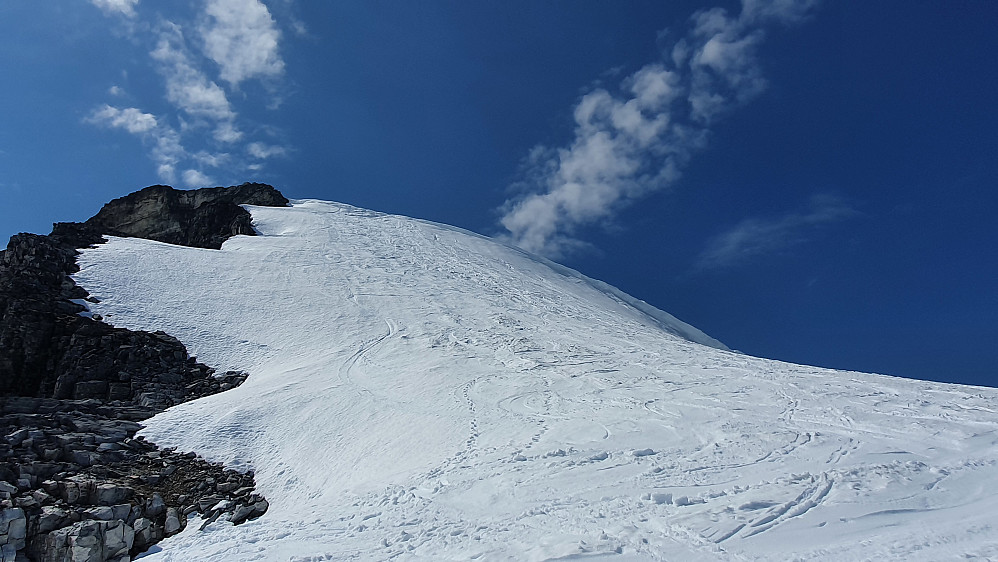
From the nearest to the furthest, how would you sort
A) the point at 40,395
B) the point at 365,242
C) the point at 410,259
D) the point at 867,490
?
the point at 867,490 < the point at 40,395 < the point at 410,259 < the point at 365,242

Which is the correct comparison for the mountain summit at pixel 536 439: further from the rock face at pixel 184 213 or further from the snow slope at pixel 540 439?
the rock face at pixel 184 213

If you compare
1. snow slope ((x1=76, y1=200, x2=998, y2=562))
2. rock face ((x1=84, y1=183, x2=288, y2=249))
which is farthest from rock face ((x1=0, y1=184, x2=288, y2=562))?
rock face ((x1=84, y1=183, x2=288, y2=249))

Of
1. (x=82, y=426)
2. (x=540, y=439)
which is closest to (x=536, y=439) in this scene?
(x=540, y=439)

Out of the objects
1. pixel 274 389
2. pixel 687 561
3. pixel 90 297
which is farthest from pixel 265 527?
pixel 90 297

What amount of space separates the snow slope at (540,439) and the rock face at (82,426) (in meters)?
0.80

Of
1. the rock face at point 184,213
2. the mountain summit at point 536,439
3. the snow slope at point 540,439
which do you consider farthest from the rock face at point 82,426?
the rock face at point 184,213

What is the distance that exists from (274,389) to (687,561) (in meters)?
13.5

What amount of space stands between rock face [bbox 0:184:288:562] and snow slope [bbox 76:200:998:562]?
80 cm

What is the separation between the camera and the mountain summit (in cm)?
691

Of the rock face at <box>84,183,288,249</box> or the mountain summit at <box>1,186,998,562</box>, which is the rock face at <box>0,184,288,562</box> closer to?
the mountain summit at <box>1,186,998,562</box>

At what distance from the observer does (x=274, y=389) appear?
53.6 ft

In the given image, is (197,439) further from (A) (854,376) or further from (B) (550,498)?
(A) (854,376)

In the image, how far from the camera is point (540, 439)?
10805 mm

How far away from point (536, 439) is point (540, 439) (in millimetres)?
84
